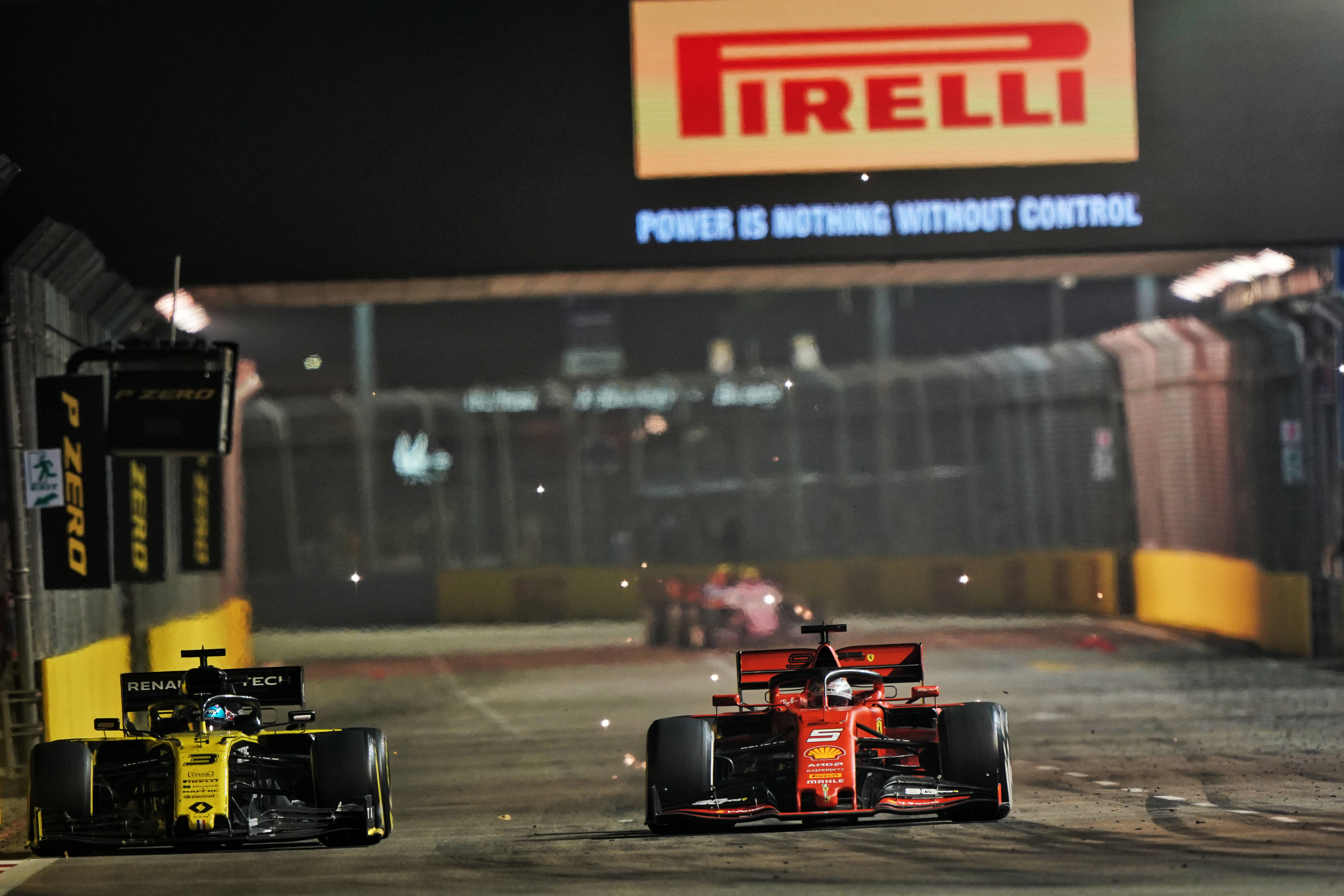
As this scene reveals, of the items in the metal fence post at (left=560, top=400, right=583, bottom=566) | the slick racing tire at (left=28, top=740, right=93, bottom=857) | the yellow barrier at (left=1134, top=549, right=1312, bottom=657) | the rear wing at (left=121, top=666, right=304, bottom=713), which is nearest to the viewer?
the slick racing tire at (left=28, top=740, right=93, bottom=857)

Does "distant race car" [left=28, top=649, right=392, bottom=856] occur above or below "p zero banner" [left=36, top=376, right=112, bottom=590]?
below

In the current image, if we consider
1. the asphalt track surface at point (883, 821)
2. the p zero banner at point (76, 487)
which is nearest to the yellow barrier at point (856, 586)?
the asphalt track surface at point (883, 821)

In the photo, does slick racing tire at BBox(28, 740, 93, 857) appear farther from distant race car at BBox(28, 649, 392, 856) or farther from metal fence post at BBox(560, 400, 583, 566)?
metal fence post at BBox(560, 400, 583, 566)

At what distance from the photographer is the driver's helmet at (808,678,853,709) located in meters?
9.52

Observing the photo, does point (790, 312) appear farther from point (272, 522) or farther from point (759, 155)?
point (759, 155)

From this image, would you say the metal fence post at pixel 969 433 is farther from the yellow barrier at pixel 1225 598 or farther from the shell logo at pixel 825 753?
the shell logo at pixel 825 753

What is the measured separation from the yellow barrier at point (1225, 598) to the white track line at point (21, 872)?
14551mm

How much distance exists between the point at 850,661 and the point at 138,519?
23.4 ft

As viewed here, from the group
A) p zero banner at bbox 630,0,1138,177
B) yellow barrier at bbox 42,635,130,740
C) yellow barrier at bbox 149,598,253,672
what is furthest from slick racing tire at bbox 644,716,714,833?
yellow barrier at bbox 149,598,253,672

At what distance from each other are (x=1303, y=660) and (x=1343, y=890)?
1266 cm

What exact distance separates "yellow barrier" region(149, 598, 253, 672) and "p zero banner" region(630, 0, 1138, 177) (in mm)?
6703

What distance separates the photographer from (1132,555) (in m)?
25.9

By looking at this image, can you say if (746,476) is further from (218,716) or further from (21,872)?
(21,872)

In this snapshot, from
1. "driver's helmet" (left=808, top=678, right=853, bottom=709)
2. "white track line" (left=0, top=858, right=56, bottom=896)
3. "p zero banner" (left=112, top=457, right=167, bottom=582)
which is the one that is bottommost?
"white track line" (left=0, top=858, right=56, bottom=896)
